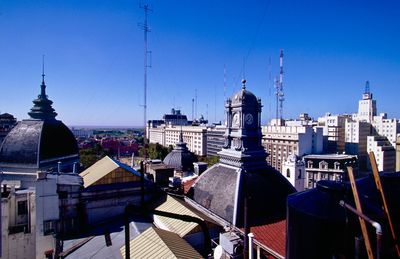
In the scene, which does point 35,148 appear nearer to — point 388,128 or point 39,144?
point 39,144

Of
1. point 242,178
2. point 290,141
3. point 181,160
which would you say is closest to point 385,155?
point 290,141

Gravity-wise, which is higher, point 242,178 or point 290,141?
point 242,178

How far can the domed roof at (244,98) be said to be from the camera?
2645 cm

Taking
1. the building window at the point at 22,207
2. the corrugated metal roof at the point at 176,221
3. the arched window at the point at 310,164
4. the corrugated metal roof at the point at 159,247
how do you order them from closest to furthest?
the corrugated metal roof at the point at 159,247 → the corrugated metal roof at the point at 176,221 → the building window at the point at 22,207 → the arched window at the point at 310,164

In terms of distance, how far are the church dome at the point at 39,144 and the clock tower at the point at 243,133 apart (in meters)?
22.7

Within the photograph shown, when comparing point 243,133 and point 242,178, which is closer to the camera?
point 242,178

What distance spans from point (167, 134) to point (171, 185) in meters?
137

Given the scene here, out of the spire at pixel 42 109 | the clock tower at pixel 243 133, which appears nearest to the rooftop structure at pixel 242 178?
the clock tower at pixel 243 133

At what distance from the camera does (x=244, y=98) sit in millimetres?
26578

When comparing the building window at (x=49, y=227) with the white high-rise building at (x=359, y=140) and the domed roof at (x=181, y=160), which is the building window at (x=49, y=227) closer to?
the domed roof at (x=181, y=160)

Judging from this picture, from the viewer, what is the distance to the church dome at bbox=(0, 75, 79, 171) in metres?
32.7

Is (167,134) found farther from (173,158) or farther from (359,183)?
(359,183)

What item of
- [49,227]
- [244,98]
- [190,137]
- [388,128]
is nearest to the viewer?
[49,227]

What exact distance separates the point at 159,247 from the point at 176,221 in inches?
233
